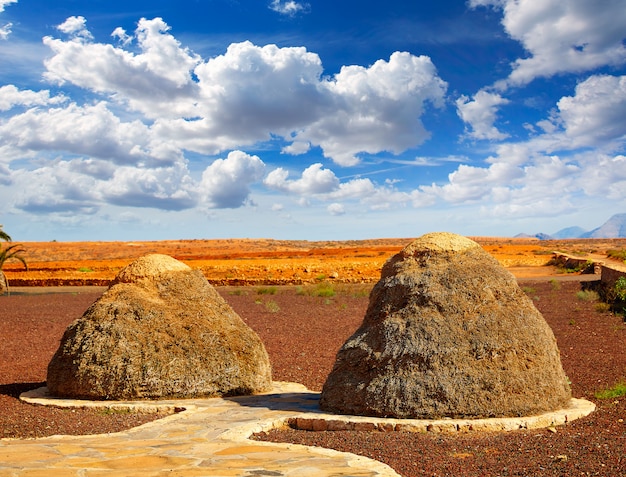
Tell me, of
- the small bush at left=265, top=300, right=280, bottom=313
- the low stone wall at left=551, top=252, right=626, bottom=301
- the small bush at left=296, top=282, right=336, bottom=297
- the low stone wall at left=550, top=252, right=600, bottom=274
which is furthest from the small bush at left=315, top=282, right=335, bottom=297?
the low stone wall at left=550, top=252, right=600, bottom=274

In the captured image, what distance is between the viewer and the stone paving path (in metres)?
5.15

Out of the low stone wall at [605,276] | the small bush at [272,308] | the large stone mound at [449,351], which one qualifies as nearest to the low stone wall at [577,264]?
the low stone wall at [605,276]

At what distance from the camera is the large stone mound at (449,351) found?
693 centimetres

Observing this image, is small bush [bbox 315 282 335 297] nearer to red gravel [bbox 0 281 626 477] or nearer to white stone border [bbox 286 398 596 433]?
red gravel [bbox 0 281 626 477]

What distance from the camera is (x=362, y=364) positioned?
740 centimetres

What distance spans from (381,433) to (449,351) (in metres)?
1.19

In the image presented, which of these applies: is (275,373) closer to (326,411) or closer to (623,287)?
(326,411)

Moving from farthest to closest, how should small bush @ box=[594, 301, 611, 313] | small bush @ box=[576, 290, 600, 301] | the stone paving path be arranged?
small bush @ box=[576, 290, 600, 301] < small bush @ box=[594, 301, 611, 313] < the stone paving path

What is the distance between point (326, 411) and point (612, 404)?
11.9 feet

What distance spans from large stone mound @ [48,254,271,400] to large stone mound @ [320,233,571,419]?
6.06ft

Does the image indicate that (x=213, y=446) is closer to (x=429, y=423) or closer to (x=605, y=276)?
(x=429, y=423)

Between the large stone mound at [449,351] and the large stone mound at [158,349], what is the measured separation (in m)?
1.85

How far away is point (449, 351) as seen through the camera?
7047mm

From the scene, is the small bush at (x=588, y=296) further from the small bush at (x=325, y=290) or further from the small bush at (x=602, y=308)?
the small bush at (x=325, y=290)
